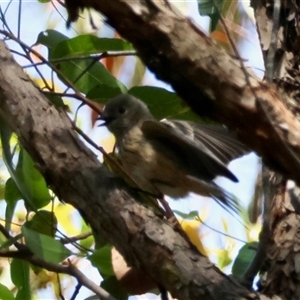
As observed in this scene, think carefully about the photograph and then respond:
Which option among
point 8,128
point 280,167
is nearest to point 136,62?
point 8,128

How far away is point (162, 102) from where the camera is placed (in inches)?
81.7

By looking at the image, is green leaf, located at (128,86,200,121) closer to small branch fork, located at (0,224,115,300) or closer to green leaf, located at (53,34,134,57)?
green leaf, located at (53,34,134,57)

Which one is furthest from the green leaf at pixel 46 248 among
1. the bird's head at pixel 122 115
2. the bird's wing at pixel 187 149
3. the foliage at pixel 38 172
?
the bird's head at pixel 122 115

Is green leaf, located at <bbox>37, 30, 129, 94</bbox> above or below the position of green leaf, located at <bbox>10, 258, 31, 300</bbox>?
above

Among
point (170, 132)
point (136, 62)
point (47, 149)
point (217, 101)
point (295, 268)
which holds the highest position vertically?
point (136, 62)

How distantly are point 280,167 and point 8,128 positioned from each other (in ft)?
3.12

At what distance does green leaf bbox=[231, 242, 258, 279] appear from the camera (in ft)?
6.63

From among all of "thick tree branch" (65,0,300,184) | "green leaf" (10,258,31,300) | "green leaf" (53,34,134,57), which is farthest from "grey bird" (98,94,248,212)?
"thick tree branch" (65,0,300,184)

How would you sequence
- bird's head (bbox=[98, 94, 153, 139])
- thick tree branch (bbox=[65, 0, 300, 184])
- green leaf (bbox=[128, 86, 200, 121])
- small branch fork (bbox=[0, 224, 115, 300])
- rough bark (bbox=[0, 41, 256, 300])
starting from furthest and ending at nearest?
bird's head (bbox=[98, 94, 153, 139]) < green leaf (bbox=[128, 86, 200, 121]) < small branch fork (bbox=[0, 224, 115, 300]) < rough bark (bbox=[0, 41, 256, 300]) < thick tree branch (bbox=[65, 0, 300, 184])

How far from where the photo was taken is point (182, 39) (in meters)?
1.15

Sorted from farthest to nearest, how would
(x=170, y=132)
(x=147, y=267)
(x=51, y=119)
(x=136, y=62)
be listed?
1. (x=136, y=62)
2. (x=170, y=132)
3. (x=51, y=119)
4. (x=147, y=267)

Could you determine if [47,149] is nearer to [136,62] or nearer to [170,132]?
[170,132]

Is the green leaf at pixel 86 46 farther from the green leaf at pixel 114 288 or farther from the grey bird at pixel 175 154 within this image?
the green leaf at pixel 114 288

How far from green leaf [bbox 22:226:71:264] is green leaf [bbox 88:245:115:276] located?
149 millimetres
